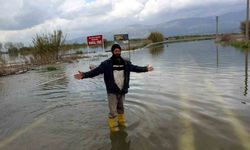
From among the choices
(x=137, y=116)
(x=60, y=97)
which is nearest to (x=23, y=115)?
(x=60, y=97)

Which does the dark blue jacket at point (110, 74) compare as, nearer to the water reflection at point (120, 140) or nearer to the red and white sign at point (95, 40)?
the water reflection at point (120, 140)

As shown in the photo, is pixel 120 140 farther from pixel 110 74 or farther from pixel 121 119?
pixel 110 74

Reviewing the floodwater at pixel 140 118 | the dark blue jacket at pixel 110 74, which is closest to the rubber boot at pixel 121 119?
the floodwater at pixel 140 118

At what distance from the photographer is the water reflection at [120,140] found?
5952 millimetres

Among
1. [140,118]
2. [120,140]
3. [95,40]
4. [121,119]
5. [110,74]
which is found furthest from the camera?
[95,40]

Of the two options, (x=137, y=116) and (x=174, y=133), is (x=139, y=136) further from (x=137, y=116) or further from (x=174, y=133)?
(x=137, y=116)

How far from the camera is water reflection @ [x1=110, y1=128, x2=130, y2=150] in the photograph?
595 cm

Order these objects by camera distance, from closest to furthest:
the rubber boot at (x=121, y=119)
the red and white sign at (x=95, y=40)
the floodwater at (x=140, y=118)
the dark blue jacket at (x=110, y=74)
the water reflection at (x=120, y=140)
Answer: the water reflection at (x=120, y=140) < the floodwater at (x=140, y=118) < the dark blue jacket at (x=110, y=74) < the rubber boot at (x=121, y=119) < the red and white sign at (x=95, y=40)

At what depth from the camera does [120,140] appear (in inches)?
248

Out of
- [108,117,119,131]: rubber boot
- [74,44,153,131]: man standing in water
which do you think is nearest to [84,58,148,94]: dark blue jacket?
[74,44,153,131]: man standing in water

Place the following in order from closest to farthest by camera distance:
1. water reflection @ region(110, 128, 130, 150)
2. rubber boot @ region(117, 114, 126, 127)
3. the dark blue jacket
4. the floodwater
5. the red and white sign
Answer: water reflection @ region(110, 128, 130, 150), the floodwater, the dark blue jacket, rubber boot @ region(117, 114, 126, 127), the red and white sign

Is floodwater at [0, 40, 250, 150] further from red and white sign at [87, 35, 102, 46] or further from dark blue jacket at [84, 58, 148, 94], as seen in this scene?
red and white sign at [87, 35, 102, 46]

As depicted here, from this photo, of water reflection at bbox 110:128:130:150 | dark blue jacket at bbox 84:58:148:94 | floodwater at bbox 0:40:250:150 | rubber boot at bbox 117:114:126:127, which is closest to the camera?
water reflection at bbox 110:128:130:150

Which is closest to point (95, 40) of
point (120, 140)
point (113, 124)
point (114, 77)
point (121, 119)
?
point (121, 119)
